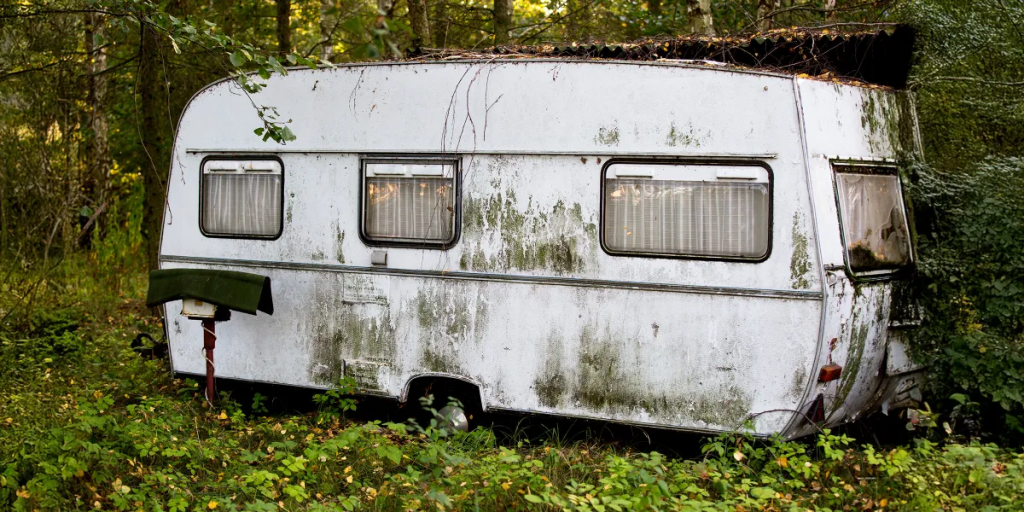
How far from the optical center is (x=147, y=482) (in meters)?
5.18

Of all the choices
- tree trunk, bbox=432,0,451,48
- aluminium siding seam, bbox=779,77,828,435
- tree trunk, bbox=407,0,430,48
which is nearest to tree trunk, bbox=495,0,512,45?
tree trunk, bbox=432,0,451,48

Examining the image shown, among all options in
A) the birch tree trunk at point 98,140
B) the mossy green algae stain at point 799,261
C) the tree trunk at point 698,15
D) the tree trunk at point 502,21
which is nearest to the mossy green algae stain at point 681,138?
the mossy green algae stain at point 799,261

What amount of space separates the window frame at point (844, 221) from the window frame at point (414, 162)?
235cm

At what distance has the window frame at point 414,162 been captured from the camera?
6.30 meters

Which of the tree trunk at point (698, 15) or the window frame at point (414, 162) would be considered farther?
the tree trunk at point (698, 15)

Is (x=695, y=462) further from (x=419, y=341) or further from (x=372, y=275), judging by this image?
(x=372, y=275)

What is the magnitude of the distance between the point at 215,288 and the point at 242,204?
731 millimetres

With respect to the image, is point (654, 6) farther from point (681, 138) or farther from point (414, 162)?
point (681, 138)

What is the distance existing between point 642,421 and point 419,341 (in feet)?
5.28

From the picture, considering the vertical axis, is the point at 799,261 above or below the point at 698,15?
below

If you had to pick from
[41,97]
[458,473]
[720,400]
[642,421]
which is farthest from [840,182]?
[41,97]

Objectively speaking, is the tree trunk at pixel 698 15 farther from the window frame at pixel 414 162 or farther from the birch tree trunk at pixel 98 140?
the birch tree trunk at pixel 98 140

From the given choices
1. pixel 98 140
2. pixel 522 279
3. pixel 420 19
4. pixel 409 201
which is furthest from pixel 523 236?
pixel 98 140

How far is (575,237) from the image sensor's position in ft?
19.4
